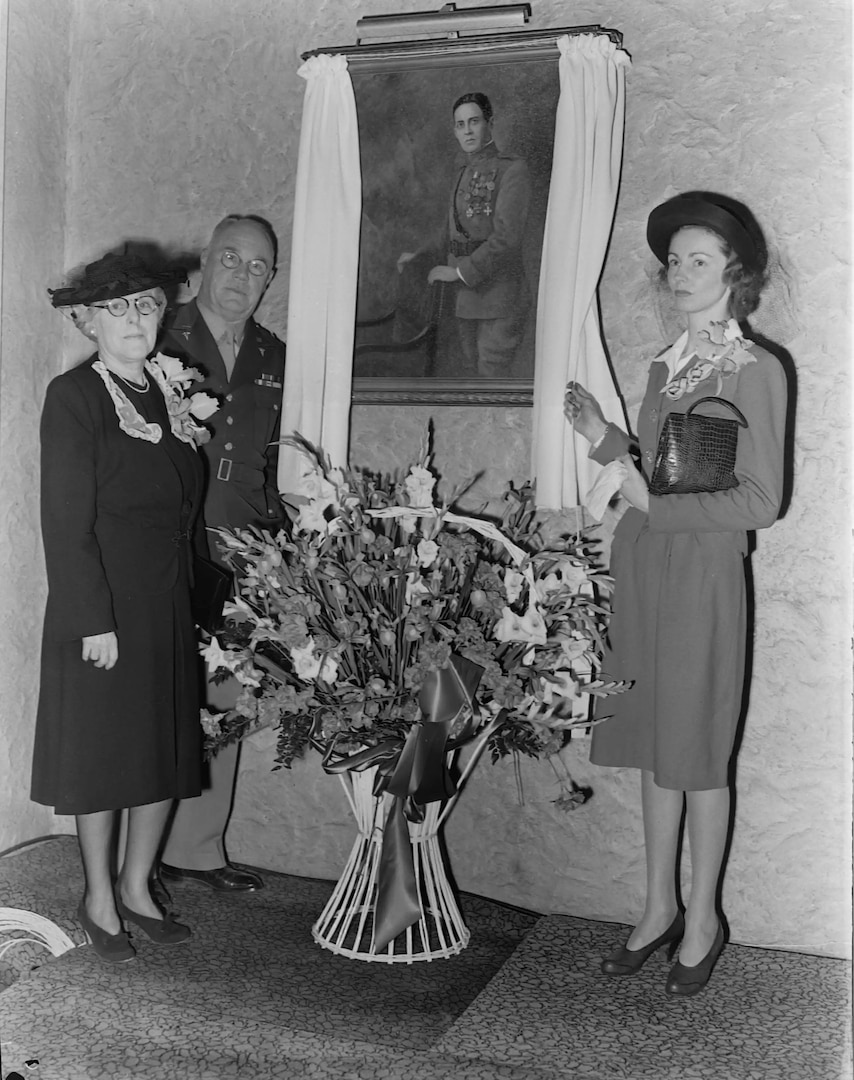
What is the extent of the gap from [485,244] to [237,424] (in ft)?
2.41

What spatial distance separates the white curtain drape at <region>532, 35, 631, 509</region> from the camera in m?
2.48

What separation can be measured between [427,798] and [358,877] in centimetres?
42

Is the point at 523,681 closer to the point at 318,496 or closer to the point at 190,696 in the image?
the point at 318,496

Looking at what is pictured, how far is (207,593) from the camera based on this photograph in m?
2.49

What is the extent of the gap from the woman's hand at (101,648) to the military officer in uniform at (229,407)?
1.65 ft

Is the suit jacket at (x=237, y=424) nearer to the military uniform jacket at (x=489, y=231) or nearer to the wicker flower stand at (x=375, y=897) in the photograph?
the military uniform jacket at (x=489, y=231)

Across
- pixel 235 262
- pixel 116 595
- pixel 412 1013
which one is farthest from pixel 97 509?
pixel 412 1013

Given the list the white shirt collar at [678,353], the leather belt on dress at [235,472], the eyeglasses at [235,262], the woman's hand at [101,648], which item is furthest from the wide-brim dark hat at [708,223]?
the woman's hand at [101,648]

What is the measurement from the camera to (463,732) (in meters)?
2.19

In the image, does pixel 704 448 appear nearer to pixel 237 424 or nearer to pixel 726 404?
pixel 726 404

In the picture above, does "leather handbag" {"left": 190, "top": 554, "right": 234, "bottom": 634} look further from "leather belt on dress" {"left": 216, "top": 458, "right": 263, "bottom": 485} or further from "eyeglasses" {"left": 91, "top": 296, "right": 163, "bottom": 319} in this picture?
"eyeglasses" {"left": 91, "top": 296, "right": 163, "bottom": 319}

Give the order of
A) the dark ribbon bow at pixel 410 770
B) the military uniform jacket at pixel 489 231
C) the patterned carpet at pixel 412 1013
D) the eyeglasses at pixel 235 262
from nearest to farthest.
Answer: the patterned carpet at pixel 412 1013 < the dark ribbon bow at pixel 410 770 < the military uniform jacket at pixel 489 231 < the eyeglasses at pixel 235 262

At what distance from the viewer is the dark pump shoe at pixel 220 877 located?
2756mm

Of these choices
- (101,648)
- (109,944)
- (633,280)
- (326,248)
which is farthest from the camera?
(326,248)
